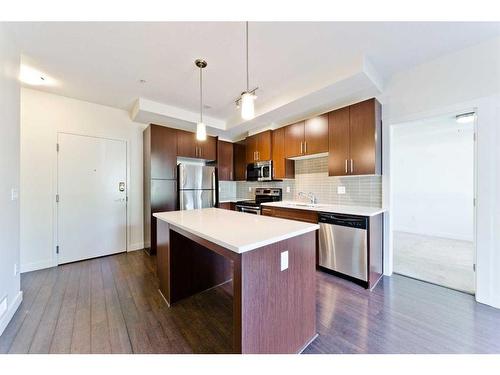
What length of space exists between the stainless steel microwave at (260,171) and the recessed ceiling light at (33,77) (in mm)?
3261

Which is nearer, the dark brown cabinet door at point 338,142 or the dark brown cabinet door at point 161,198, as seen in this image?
the dark brown cabinet door at point 338,142

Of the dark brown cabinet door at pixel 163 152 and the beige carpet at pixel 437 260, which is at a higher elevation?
the dark brown cabinet door at pixel 163 152

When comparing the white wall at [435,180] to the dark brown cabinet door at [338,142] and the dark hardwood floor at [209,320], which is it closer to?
the dark brown cabinet door at [338,142]

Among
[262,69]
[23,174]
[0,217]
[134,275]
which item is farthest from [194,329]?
[23,174]

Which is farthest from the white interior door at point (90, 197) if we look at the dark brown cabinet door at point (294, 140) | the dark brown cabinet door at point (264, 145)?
the dark brown cabinet door at point (294, 140)

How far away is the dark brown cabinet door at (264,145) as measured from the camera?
3920mm

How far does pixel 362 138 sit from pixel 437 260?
2353mm

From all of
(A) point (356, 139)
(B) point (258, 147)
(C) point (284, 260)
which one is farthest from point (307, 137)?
(C) point (284, 260)

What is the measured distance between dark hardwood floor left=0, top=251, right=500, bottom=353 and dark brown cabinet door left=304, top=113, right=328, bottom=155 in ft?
→ 6.06

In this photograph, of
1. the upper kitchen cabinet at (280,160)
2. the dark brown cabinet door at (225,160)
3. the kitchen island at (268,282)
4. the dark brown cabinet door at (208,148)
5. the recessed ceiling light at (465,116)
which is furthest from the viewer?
the dark brown cabinet door at (225,160)

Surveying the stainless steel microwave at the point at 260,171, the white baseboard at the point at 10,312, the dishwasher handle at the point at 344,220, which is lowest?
the white baseboard at the point at 10,312

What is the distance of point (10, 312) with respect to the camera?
1811mm

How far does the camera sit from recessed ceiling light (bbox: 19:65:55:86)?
8.02ft
